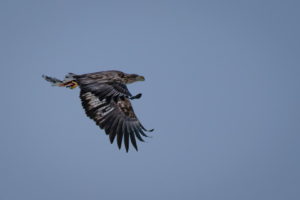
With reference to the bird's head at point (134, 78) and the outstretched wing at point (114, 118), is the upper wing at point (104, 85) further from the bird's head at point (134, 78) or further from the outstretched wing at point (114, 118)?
the bird's head at point (134, 78)

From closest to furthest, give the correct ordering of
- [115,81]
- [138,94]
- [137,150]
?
[138,94], [115,81], [137,150]

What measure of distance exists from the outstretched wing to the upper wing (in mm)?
825

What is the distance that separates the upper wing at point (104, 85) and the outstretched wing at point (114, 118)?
825 millimetres

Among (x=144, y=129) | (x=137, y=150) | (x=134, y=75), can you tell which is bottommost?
(x=137, y=150)

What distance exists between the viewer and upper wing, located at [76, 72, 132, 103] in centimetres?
956

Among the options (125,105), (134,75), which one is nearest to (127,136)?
(125,105)

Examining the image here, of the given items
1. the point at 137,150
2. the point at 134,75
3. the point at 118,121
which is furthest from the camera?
the point at 134,75

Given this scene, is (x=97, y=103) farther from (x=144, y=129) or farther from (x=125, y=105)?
(x=144, y=129)

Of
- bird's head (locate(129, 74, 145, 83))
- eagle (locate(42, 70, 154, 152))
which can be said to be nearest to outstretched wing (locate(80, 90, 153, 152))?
eagle (locate(42, 70, 154, 152))

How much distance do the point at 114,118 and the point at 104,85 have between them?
94.6 inches

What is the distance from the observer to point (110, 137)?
11633mm

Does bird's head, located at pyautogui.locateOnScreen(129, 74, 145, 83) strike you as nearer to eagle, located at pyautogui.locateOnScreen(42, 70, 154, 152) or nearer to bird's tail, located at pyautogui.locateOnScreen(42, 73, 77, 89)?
eagle, located at pyautogui.locateOnScreen(42, 70, 154, 152)

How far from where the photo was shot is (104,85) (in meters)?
10.0

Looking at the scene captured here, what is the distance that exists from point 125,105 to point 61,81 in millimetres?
2277
